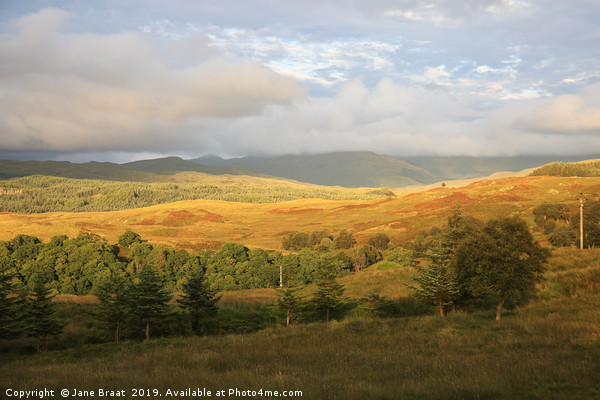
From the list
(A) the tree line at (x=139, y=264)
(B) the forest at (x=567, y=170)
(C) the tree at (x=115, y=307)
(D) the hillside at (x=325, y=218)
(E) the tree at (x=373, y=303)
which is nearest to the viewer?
(C) the tree at (x=115, y=307)

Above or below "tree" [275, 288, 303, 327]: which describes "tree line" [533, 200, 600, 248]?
above

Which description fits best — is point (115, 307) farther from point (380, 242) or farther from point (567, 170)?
point (567, 170)

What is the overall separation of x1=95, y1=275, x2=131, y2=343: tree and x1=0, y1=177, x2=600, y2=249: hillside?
54.3m

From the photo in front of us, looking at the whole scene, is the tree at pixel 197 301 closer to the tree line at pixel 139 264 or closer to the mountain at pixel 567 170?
the tree line at pixel 139 264

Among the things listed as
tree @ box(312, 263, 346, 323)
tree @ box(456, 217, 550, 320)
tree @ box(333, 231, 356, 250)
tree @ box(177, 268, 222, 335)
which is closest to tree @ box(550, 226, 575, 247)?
tree @ box(333, 231, 356, 250)

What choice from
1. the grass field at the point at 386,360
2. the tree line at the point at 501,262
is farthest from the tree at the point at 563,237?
the tree line at the point at 501,262

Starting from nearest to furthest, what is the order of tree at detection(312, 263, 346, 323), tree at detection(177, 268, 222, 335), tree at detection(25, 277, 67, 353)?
tree at detection(25, 277, 67, 353)
tree at detection(177, 268, 222, 335)
tree at detection(312, 263, 346, 323)

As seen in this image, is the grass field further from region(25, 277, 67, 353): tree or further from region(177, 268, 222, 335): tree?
region(177, 268, 222, 335): tree

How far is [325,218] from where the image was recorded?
458ft

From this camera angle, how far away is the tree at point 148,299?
74.8 feet

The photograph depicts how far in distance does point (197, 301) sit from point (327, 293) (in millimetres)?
9735

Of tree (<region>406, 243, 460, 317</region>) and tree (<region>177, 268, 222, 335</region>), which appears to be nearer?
tree (<region>406, 243, 460, 317</region>)

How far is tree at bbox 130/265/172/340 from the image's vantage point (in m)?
22.8

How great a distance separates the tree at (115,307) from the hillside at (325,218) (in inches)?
2139
